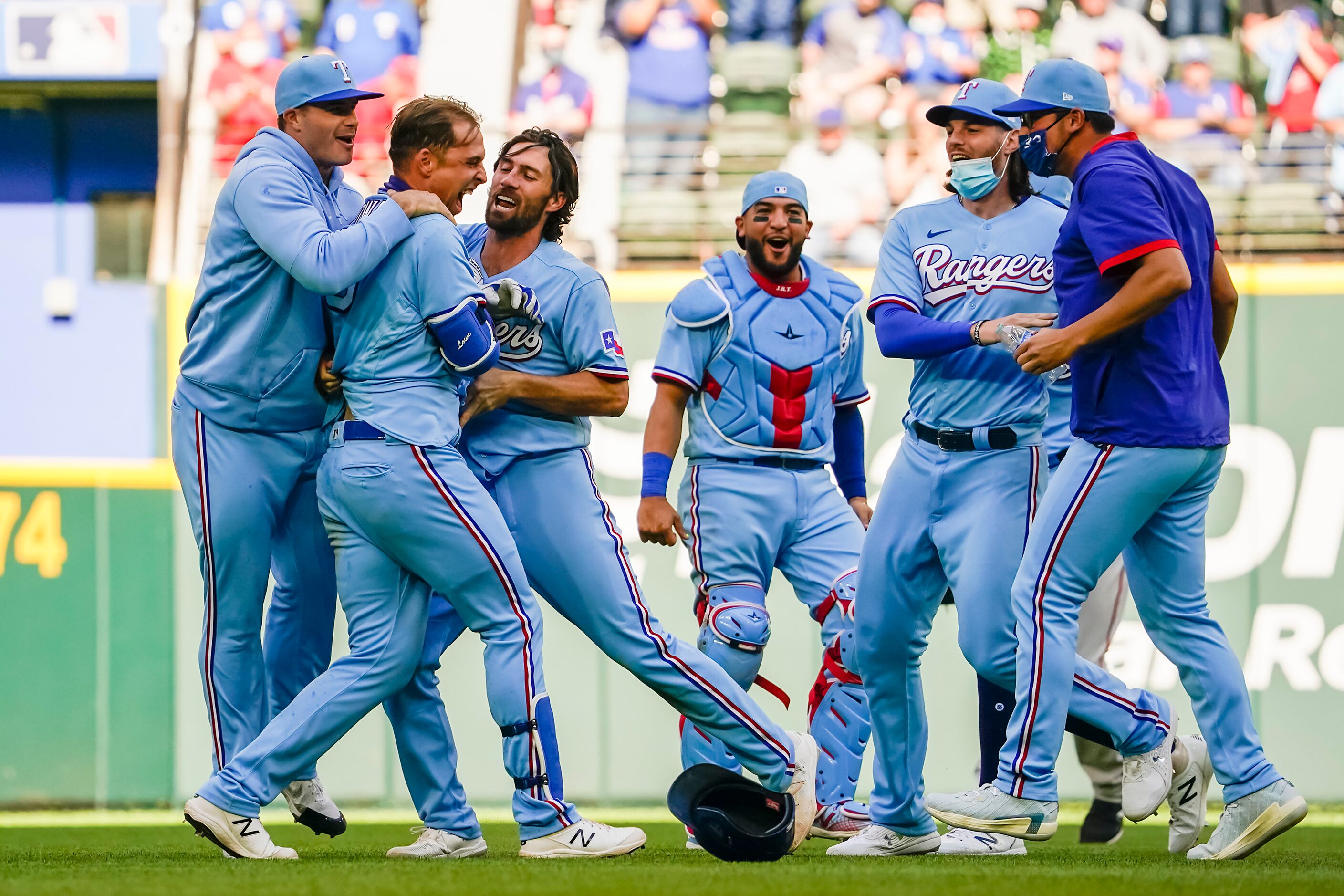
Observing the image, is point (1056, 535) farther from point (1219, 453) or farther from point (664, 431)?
point (664, 431)

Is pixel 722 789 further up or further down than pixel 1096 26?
further down

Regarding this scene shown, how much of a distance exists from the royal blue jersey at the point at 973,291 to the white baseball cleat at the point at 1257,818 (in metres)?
1.23

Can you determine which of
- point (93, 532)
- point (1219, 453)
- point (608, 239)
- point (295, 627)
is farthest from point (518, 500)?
point (608, 239)

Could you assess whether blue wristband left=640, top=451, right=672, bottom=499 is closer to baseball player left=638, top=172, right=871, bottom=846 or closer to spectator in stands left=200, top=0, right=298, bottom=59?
baseball player left=638, top=172, right=871, bottom=846

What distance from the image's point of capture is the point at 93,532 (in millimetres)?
8766

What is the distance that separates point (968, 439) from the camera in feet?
16.7

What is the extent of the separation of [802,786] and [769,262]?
1.90m

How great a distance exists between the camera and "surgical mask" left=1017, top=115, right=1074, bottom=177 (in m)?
4.80

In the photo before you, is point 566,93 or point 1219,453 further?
point 566,93

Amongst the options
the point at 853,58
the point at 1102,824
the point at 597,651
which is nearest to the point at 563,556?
the point at 1102,824

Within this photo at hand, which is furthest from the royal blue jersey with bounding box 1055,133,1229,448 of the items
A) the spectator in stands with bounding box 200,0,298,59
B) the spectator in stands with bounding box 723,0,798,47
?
the spectator in stands with bounding box 200,0,298,59

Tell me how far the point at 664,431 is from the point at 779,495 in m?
0.46

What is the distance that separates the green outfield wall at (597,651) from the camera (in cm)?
842

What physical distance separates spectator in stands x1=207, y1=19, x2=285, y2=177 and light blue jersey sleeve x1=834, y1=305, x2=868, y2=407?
21.8 feet
